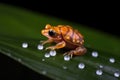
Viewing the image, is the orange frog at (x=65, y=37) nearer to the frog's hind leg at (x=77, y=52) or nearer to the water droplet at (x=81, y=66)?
the frog's hind leg at (x=77, y=52)

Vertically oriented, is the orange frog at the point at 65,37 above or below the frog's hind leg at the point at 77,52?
above

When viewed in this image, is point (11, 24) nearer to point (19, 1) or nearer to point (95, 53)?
point (95, 53)

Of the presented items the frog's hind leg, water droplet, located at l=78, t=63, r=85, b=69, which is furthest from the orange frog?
water droplet, located at l=78, t=63, r=85, b=69

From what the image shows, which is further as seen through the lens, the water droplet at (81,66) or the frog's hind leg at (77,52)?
the frog's hind leg at (77,52)

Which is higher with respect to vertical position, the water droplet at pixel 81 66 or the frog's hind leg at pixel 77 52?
the water droplet at pixel 81 66

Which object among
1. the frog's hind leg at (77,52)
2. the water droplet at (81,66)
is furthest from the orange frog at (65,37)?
the water droplet at (81,66)

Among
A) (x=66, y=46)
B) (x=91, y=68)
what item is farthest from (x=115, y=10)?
(x=91, y=68)

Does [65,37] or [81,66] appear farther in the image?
[65,37]

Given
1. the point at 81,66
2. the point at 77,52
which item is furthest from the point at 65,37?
the point at 81,66

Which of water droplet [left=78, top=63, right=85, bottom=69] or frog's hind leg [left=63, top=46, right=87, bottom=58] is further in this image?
frog's hind leg [left=63, top=46, right=87, bottom=58]

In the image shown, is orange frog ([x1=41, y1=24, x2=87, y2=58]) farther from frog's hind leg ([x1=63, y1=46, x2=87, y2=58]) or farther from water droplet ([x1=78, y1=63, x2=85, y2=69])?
water droplet ([x1=78, y1=63, x2=85, y2=69])

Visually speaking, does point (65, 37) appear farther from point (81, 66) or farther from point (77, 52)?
point (81, 66)
